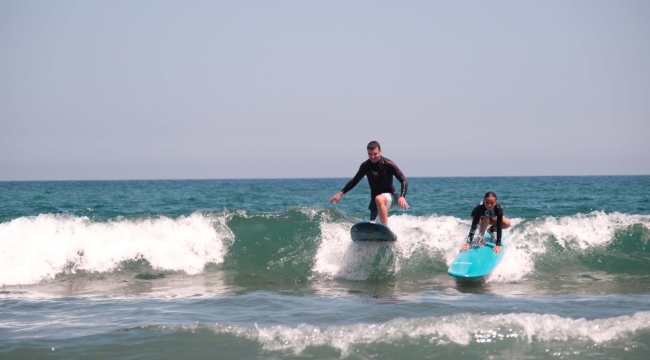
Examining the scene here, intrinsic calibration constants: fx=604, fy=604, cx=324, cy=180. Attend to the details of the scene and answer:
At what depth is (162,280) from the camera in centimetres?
1100

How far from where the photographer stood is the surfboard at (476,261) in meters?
9.87

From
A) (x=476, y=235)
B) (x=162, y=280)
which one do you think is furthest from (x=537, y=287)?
(x=162, y=280)

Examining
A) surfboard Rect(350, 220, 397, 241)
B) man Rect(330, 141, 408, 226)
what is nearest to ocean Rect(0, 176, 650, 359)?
surfboard Rect(350, 220, 397, 241)

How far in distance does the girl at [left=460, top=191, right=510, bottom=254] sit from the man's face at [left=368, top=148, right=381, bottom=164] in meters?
1.96

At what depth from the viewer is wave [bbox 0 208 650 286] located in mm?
11364

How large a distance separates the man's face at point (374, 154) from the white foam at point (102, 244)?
4.22 m

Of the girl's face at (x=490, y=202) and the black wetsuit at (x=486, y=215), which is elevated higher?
the girl's face at (x=490, y=202)

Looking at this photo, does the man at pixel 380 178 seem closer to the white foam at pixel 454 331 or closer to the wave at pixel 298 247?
the wave at pixel 298 247

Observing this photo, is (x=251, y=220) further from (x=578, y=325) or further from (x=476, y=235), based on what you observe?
(x=578, y=325)

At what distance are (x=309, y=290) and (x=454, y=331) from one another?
362 centimetres

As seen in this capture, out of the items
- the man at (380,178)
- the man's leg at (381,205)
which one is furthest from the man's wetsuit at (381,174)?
the man's leg at (381,205)

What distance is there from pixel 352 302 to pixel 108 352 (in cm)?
346

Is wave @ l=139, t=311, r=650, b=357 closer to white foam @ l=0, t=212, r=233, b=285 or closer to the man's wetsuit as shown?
the man's wetsuit

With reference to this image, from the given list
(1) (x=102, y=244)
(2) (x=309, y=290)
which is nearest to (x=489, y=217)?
(2) (x=309, y=290)
